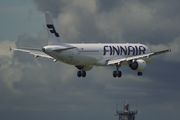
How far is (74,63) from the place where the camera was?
8112cm

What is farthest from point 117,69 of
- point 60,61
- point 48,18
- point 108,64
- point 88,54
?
point 48,18

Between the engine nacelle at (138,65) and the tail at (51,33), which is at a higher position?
the tail at (51,33)

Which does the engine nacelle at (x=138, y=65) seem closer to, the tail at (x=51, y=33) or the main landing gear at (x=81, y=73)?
the main landing gear at (x=81, y=73)

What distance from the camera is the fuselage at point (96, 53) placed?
7881 centimetres

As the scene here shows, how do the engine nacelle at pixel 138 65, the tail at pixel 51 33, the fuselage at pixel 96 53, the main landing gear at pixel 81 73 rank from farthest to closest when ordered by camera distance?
the main landing gear at pixel 81 73 → the engine nacelle at pixel 138 65 → the fuselage at pixel 96 53 → the tail at pixel 51 33

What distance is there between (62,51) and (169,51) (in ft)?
72.3

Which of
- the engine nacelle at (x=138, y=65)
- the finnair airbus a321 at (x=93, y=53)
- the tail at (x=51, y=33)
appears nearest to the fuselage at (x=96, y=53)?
the finnair airbus a321 at (x=93, y=53)

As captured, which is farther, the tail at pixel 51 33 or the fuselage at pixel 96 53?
the fuselage at pixel 96 53

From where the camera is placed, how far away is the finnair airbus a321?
77250 millimetres

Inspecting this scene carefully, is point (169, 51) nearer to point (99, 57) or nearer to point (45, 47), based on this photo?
point (99, 57)

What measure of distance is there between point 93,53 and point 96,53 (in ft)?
2.65

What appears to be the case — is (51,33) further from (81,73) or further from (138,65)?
(138,65)

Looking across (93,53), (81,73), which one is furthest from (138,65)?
(81,73)

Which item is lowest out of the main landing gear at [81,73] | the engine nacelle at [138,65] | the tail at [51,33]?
the engine nacelle at [138,65]
